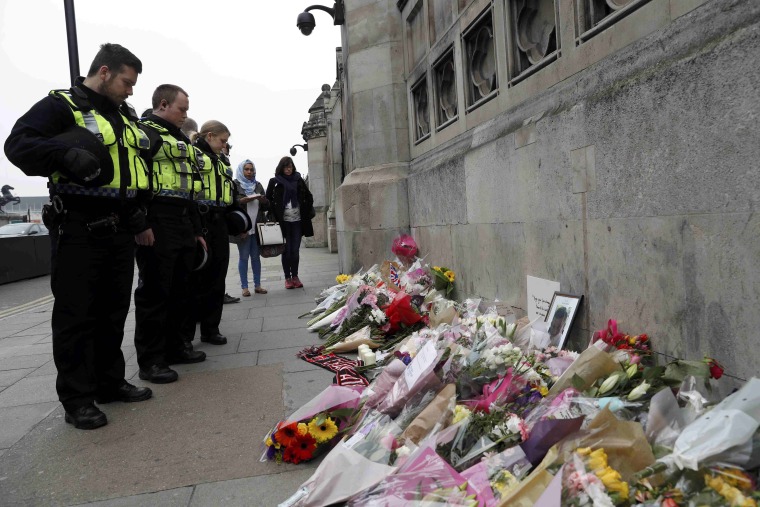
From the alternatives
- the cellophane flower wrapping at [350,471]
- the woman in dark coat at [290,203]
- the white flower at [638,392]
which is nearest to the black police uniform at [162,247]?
the cellophane flower wrapping at [350,471]

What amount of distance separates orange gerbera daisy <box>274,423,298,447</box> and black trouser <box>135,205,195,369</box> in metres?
1.87

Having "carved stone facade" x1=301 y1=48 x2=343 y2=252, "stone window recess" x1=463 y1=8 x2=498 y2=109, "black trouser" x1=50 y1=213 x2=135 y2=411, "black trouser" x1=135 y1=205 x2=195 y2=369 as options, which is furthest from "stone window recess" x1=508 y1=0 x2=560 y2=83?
"carved stone facade" x1=301 y1=48 x2=343 y2=252

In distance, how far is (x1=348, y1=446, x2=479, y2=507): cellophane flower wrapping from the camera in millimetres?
1933

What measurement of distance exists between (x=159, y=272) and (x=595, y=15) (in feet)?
10.6

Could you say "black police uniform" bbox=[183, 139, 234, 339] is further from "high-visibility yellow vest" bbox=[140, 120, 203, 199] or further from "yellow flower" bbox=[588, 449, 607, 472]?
"yellow flower" bbox=[588, 449, 607, 472]

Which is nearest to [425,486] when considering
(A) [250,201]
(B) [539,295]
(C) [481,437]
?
(C) [481,437]

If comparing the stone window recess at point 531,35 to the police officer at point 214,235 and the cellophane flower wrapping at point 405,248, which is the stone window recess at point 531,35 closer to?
the police officer at point 214,235

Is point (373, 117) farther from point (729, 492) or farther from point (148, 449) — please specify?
point (729, 492)

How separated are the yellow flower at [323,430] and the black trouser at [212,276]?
108 inches

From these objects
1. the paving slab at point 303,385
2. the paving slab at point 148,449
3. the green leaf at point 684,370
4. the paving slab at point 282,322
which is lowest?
the paving slab at point 148,449

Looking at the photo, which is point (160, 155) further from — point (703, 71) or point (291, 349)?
point (703, 71)

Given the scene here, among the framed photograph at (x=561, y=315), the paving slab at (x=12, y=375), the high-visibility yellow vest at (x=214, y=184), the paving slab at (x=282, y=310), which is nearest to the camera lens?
the framed photograph at (x=561, y=315)

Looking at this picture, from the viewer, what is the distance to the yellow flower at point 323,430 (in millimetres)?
2777

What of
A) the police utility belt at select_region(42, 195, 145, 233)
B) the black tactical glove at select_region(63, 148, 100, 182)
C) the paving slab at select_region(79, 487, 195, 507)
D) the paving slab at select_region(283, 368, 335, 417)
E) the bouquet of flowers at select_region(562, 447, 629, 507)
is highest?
the black tactical glove at select_region(63, 148, 100, 182)
